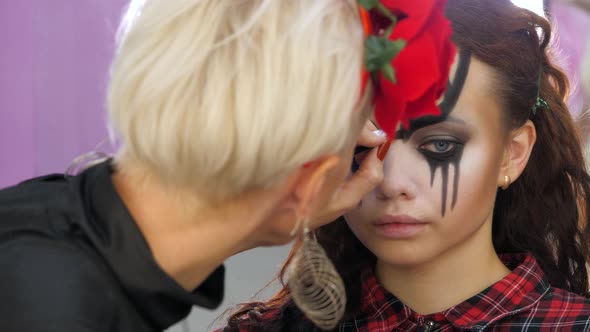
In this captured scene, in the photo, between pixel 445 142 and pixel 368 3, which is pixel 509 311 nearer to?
pixel 445 142

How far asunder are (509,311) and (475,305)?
5 centimetres

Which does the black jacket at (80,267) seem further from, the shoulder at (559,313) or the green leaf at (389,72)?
the shoulder at (559,313)

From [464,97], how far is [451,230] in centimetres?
20

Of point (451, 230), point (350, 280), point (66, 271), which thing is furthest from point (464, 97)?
point (66, 271)

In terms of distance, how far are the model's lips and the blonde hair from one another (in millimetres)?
417

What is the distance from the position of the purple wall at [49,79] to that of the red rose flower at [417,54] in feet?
5.51

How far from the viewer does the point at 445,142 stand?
134 cm

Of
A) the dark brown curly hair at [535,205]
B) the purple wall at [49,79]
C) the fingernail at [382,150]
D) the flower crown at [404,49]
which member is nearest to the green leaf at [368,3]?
the flower crown at [404,49]

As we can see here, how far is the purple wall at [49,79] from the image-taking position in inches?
100.0

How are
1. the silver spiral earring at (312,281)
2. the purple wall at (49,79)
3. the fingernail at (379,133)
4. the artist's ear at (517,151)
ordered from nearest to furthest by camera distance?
the silver spiral earring at (312,281) < the fingernail at (379,133) < the artist's ear at (517,151) < the purple wall at (49,79)

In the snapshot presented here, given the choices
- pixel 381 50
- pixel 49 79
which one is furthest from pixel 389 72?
pixel 49 79

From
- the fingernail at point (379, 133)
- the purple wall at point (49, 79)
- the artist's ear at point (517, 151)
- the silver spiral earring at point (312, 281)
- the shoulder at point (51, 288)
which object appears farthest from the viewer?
the purple wall at point (49, 79)

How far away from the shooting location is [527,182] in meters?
1.53

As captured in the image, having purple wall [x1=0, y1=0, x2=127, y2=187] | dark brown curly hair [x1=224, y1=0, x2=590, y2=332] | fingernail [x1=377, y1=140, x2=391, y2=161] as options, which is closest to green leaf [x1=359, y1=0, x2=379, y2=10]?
fingernail [x1=377, y1=140, x2=391, y2=161]
